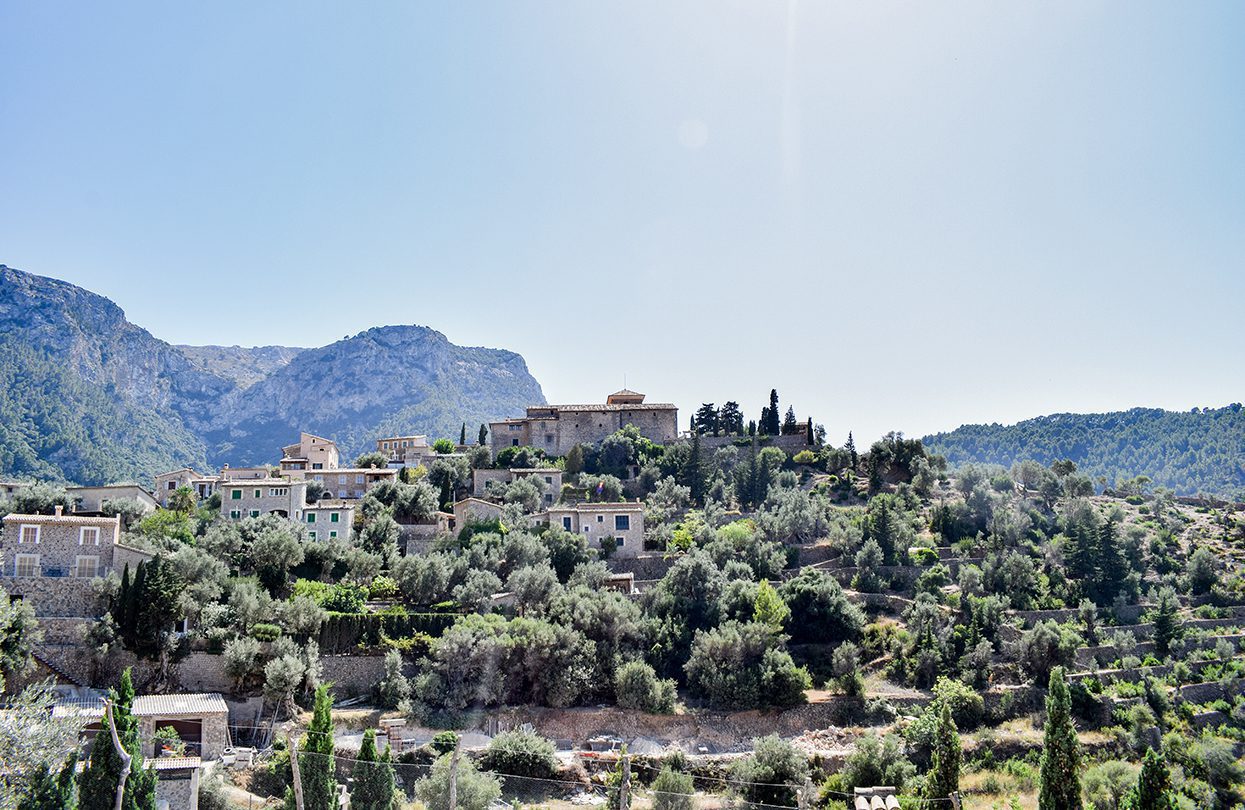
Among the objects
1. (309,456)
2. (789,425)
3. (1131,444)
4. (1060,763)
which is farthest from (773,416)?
(1131,444)

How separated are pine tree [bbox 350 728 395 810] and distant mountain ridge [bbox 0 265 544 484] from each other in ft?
254

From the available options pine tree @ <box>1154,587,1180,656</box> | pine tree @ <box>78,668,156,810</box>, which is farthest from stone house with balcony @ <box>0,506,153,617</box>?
pine tree @ <box>1154,587,1180,656</box>

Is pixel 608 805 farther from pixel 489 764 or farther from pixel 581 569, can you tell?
pixel 581 569

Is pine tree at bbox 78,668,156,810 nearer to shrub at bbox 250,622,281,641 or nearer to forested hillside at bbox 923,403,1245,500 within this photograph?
shrub at bbox 250,622,281,641

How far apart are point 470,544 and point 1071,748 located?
27.1m

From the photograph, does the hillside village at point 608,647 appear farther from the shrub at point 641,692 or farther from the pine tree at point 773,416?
the pine tree at point 773,416

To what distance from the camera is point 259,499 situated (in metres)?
44.8

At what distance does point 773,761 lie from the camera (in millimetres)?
28000

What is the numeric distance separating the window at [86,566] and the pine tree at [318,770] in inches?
556

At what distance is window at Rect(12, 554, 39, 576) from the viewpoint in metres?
31.4

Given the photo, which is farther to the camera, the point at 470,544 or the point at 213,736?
the point at 470,544

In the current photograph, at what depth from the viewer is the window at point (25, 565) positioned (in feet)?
103

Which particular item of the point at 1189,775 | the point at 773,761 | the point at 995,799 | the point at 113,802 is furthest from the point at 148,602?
the point at 1189,775

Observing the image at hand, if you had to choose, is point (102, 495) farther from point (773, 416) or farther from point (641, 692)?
point (773, 416)
